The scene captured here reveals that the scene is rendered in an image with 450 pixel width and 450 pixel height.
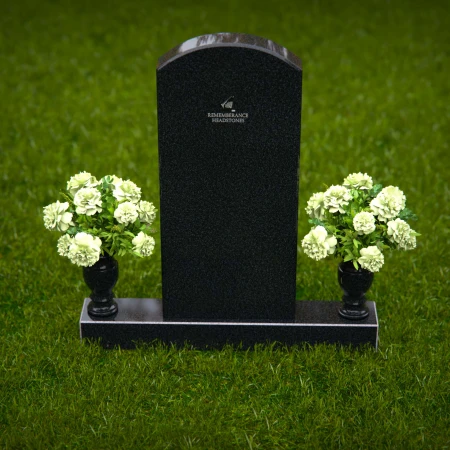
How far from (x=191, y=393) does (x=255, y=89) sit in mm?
1891

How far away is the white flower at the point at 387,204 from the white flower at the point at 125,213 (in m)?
1.50

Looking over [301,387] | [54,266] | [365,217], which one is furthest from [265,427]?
[54,266]

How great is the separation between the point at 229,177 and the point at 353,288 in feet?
3.58

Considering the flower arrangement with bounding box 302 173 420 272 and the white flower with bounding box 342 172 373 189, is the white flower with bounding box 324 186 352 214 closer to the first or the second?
the flower arrangement with bounding box 302 173 420 272

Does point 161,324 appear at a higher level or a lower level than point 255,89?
lower

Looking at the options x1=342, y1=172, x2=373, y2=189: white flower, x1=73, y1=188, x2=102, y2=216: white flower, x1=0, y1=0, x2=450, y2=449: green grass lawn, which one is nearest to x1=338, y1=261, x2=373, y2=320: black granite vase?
x1=0, y1=0, x2=450, y2=449: green grass lawn

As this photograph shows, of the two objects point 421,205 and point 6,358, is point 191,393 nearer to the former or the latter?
point 6,358

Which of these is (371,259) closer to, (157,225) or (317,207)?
(317,207)

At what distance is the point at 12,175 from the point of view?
7691 millimetres

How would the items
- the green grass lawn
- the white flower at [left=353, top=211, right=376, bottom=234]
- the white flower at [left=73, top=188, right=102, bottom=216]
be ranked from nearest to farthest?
1. the green grass lawn
2. the white flower at [left=353, top=211, right=376, bottom=234]
3. the white flower at [left=73, top=188, right=102, bottom=216]

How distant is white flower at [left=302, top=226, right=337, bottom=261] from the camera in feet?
16.4

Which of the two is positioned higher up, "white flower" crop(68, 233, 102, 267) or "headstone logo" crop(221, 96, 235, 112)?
"headstone logo" crop(221, 96, 235, 112)

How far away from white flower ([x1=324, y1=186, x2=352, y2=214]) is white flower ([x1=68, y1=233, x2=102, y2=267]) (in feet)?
4.88

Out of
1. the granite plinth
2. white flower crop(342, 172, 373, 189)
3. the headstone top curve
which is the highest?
the headstone top curve
